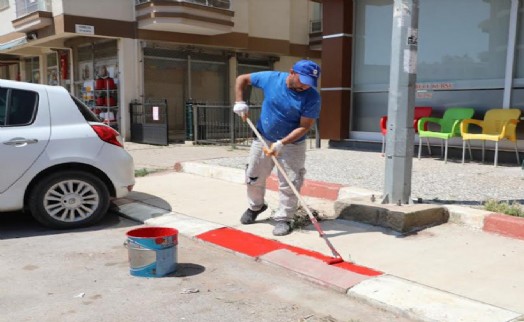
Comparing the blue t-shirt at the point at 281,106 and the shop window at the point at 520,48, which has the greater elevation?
the shop window at the point at 520,48

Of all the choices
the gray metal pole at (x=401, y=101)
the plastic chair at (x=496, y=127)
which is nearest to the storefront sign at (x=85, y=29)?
the plastic chair at (x=496, y=127)

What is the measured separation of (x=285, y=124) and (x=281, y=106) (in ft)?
0.63

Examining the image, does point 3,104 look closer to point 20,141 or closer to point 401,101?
point 20,141

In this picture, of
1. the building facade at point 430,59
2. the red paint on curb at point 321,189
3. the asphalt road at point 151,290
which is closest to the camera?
the asphalt road at point 151,290

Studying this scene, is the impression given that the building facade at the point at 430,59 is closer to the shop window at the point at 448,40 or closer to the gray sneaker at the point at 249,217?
the shop window at the point at 448,40

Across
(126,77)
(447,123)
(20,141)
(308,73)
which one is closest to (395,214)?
(308,73)

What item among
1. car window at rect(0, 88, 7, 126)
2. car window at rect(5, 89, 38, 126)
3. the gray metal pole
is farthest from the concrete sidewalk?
car window at rect(0, 88, 7, 126)

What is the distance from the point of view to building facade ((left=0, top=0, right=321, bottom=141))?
620 inches

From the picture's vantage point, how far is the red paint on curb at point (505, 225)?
4793 millimetres

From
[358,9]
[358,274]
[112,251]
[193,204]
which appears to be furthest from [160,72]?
[358,274]

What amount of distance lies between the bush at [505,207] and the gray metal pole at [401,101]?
0.83 meters

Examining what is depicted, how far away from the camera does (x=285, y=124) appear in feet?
16.9

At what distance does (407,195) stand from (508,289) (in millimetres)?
1956

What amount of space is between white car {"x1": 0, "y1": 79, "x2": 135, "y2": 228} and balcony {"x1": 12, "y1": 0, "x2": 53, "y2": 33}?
475 inches
